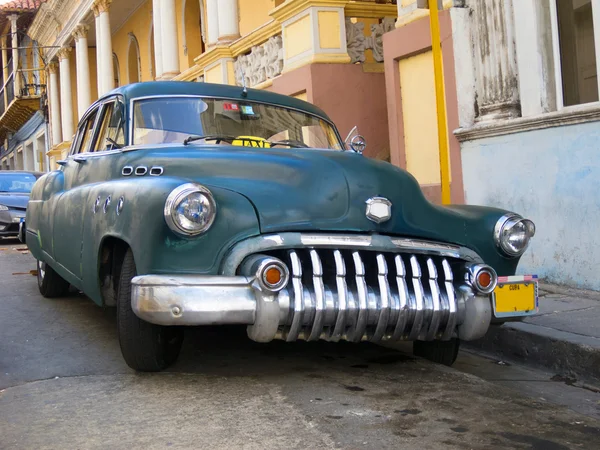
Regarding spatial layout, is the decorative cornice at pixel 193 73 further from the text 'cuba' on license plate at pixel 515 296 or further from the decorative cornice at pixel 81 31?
the text 'cuba' on license plate at pixel 515 296

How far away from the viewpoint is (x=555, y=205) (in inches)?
261

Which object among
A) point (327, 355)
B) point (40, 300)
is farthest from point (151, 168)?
point (40, 300)

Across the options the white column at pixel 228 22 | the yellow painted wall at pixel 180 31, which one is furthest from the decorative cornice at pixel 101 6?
the white column at pixel 228 22

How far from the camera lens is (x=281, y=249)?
3.62 m

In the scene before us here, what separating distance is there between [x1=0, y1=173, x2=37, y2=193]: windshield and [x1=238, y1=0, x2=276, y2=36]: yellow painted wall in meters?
5.32

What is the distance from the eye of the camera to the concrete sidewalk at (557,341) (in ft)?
14.5

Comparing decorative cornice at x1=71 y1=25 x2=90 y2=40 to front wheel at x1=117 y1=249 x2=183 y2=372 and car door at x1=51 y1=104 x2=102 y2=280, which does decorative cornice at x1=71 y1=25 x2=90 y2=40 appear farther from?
front wheel at x1=117 y1=249 x2=183 y2=372

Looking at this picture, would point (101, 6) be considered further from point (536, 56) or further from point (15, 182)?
point (536, 56)

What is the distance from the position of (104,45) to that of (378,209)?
18628 mm

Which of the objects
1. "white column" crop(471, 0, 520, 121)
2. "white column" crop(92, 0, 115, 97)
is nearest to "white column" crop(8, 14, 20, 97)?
"white column" crop(92, 0, 115, 97)

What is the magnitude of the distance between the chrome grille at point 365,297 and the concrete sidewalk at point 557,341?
103 centimetres

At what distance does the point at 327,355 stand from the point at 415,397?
96 cm

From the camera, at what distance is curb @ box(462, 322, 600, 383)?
14.4 feet

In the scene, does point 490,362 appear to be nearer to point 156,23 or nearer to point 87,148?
point 87,148
